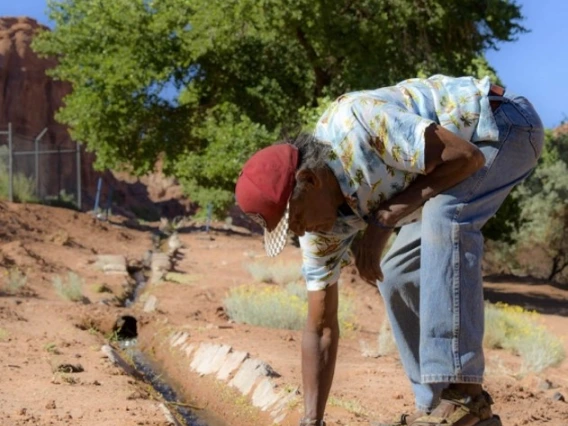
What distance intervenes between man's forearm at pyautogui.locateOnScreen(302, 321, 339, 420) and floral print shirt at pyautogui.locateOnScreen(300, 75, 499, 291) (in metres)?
0.39

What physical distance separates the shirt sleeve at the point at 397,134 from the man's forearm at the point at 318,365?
3.08ft

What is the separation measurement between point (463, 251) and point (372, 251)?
350 mm

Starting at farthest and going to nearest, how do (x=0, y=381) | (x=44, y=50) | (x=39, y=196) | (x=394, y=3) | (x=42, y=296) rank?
(x=39, y=196), (x=44, y=50), (x=394, y=3), (x=42, y=296), (x=0, y=381)

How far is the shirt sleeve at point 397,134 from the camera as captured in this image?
387cm

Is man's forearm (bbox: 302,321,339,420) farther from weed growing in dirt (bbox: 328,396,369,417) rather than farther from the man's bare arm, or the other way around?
weed growing in dirt (bbox: 328,396,369,417)

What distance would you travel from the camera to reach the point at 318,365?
4492mm

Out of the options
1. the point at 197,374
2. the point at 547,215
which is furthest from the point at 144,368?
the point at 547,215

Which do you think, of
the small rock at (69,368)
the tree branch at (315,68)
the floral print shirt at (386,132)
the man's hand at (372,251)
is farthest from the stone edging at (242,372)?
the tree branch at (315,68)

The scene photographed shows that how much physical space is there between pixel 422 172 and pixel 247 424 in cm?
308

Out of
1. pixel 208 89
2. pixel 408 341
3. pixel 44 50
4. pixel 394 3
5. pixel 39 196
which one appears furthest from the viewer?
pixel 39 196

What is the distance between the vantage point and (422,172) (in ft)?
13.0

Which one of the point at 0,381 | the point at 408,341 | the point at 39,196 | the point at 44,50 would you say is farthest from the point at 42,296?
the point at 39,196

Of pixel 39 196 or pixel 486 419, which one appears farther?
pixel 39 196

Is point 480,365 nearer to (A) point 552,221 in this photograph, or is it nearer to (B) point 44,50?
(B) point 44,50
